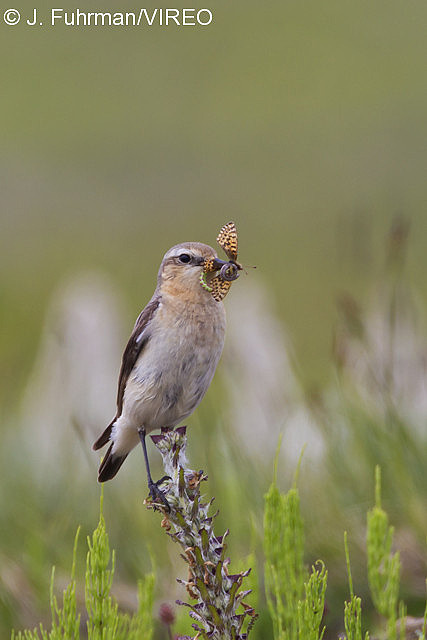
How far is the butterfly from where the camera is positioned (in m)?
2.21

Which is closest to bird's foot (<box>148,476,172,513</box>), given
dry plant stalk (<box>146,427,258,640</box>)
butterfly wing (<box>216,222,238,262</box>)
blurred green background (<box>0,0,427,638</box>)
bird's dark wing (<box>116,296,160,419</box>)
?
dry plant stalk (<box>146,427,258,640</box>)

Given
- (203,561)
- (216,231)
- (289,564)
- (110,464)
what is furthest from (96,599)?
(216,231)

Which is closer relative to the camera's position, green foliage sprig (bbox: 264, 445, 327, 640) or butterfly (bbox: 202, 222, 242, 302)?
butterfly (bbox: 202, 222, 242, 302)

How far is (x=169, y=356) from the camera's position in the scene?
2.93m

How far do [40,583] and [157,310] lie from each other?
1.97 m

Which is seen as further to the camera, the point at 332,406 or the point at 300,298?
the point at 300,298

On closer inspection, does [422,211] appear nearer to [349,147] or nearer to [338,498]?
[349,147]

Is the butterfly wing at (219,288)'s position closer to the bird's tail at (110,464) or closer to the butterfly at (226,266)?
the butterfly at (226,266)

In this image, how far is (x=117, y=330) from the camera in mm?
7582

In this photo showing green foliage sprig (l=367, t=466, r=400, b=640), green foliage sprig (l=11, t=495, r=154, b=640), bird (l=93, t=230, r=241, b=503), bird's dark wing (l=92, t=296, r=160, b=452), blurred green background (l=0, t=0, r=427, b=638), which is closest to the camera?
green foliage sprig (l=367, t=466, r=400, b=640)

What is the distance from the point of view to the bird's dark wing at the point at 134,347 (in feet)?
9.95

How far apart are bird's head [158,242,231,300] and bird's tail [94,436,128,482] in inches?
22.8

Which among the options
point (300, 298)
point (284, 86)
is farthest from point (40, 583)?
point (284, 86)

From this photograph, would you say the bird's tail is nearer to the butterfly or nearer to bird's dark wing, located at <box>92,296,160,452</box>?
bird's dark wing, located at <box>92,296,160,452</box>
